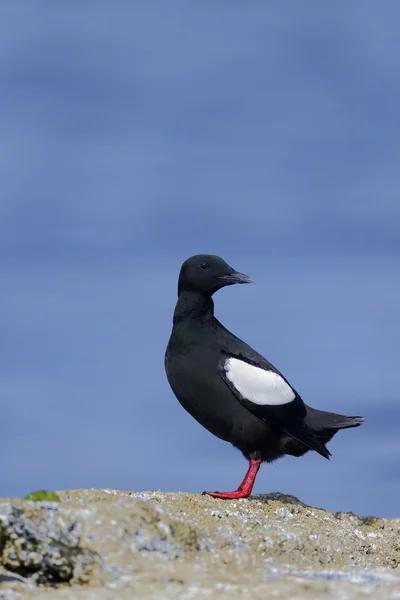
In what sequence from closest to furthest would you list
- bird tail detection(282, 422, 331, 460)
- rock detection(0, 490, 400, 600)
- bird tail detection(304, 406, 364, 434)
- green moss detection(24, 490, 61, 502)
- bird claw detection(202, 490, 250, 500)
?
rock detection(0, 490, 400, 600) → green moss detection(24, 490, 61, 502) → bird claw detection(202, 490, 250, 500) → bird tail detection(282, 422, 331, 460) → bird tail detection(304, 406, 364, 434)

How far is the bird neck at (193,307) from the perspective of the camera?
405 inches

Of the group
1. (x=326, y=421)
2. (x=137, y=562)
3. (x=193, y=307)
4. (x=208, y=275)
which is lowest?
(x=137, y=562)

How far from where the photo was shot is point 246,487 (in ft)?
31.1

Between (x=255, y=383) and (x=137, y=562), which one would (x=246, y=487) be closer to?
(x=255, y=383)

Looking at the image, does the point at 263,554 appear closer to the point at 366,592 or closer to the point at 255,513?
the point at 366,592

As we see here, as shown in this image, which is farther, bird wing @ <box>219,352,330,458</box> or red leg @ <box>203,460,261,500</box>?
bird wing @ <box>219,352,330,458</box>

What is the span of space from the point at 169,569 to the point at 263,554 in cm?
139

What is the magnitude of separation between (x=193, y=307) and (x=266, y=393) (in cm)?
136

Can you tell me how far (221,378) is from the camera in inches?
382

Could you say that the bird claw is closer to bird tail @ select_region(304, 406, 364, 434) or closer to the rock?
bird tail @ select_region(304, 406, 364, 434)

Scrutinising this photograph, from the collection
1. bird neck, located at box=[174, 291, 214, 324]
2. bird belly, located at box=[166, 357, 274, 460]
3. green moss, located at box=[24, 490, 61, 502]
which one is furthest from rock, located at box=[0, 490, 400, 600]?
bird neck, located at box=[174, 291, 214, 324]

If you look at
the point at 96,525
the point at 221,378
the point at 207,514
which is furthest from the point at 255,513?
the point at 96,525

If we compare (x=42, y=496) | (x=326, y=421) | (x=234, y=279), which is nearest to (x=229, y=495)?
(x=326, y=421)

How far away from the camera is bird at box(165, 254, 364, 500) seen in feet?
31.7
